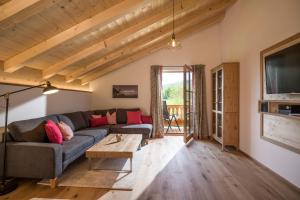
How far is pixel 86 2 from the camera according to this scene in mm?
2363

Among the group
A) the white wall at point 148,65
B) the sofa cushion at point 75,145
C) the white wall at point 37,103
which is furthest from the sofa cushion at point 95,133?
the white wall at point 148,65

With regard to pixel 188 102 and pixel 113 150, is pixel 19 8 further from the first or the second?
pixel 188 102

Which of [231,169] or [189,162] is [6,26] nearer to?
[189,162]

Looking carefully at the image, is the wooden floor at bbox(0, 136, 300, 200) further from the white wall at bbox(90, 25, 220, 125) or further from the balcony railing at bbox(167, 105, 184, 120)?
the balcony railing at bbox(167, 105, 184, 120)

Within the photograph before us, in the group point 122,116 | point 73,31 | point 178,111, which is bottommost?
point 122,116

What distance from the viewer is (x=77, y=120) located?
4.36m

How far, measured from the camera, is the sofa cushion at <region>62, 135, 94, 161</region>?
266cm

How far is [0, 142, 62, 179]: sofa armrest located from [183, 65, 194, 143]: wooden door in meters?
3.13

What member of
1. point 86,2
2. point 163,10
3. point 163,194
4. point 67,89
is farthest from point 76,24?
point 163,194

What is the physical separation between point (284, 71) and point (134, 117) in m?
3.52

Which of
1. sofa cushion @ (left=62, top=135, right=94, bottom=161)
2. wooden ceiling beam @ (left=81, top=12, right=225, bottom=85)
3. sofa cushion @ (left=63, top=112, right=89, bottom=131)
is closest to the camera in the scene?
sofa cushion @ (left=62, top=135, right=94, bottom=161)

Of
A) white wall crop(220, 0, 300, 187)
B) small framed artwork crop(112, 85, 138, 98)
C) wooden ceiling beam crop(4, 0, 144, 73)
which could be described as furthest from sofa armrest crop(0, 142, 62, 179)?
small framed artwork crop(112, 85, 138, 98)

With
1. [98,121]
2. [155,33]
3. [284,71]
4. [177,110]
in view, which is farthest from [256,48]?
[177,110]

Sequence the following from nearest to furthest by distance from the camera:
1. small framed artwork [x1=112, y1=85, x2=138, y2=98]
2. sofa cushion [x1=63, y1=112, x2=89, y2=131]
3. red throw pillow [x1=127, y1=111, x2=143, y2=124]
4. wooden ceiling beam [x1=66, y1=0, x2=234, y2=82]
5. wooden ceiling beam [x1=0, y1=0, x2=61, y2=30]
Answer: wooden ceiling beam [x1=0, y1=0, x2=61, y2=30], wooden ceiling beam [x1=66, y1=0, x2=234, y2=82], sofa cushion [x1=63, y1=112, x2=89, y2=131], red throw pillow [x1=127, y1=111, x2=143, y2=124], small framed artwork [x1=112, y1=85, x2=138, y2=98]
